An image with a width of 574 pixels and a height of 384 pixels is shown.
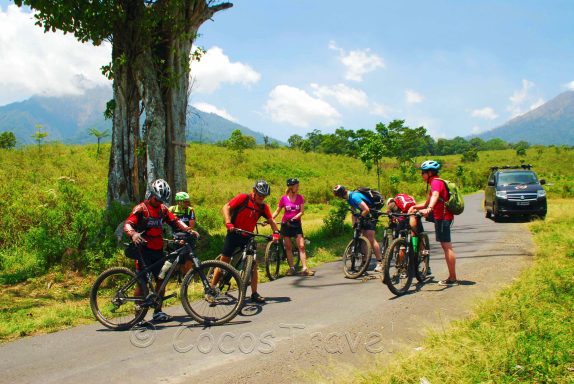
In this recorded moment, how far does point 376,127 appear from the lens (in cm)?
5962

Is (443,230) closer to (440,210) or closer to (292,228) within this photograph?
(440,210)

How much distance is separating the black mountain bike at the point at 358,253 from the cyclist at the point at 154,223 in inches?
134

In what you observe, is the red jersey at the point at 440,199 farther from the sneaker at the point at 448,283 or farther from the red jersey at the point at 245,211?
the red jersey at the point at 245,211

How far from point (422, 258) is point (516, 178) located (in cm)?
1206

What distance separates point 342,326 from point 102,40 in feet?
30.4

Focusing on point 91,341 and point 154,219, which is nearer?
point 91,341

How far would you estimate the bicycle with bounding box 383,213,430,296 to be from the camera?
678 centimetres

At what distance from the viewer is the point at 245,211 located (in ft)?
23.6

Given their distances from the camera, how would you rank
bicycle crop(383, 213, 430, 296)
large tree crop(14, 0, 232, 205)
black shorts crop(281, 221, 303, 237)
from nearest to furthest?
bicycle crop(383, 213, 430, 296) → black shorts crop(281, 221, 303, 237) → large tree crop(14, 0, 232, 205)

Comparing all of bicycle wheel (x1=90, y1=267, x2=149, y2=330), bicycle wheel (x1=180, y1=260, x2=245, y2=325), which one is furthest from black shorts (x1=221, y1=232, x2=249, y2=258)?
bicycle wheel (x1=90, y1=267, x2=149, y2=330)

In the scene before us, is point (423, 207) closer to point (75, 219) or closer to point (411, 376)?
point (411, 376)

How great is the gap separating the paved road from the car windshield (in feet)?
34.7

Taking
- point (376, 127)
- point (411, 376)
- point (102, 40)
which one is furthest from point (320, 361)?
point (376, 127)

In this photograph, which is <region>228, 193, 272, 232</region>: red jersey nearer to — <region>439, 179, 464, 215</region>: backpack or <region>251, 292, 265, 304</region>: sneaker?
<region>251, 292, 265, 304</region>: sneaker
